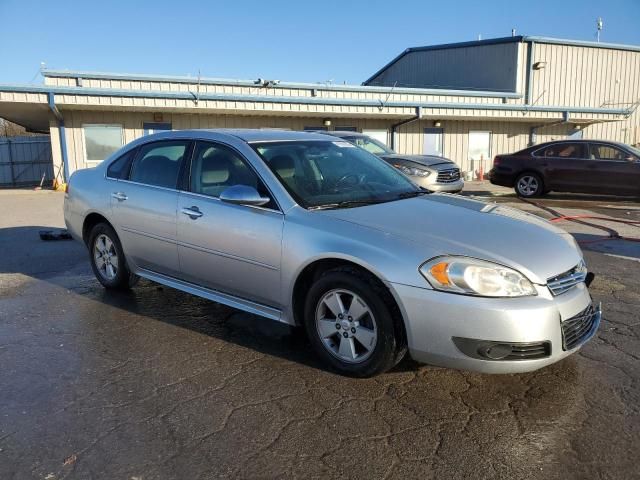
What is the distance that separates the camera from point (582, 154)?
13.9 m

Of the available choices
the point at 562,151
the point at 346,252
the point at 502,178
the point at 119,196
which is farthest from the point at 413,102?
the point at 346,252

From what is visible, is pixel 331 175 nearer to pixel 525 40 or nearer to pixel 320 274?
pixel 320 274

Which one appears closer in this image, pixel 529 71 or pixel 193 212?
pixel 193 212

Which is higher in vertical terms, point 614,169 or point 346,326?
point 614,169

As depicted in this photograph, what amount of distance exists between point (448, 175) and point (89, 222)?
24.5ft

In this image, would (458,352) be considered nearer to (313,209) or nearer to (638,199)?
(313,209)

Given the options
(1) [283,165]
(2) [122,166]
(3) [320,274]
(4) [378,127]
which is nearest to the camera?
(3) [320,274]

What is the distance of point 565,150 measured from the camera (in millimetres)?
14055

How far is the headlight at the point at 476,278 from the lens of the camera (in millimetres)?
3059

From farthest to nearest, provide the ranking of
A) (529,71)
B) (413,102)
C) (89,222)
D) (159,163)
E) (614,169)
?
1. (529,71)
2. (413,102)
3. (614,169)
4. (89,222)
5. (159,163)

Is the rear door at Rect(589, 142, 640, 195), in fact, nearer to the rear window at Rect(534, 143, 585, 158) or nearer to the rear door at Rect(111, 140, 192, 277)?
the rear window at Rect(534, 143, 585, 158)

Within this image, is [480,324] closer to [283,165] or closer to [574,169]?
[283,165]

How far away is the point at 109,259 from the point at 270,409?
3.02m

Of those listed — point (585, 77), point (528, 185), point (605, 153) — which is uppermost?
point (585, 77)
